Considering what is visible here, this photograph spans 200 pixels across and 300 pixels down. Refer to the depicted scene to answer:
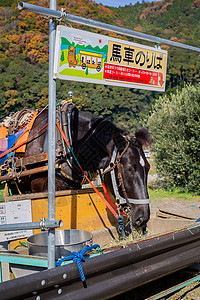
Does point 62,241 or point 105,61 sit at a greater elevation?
point 105,61

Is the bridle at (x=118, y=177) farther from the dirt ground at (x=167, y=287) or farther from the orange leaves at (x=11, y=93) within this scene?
the orange leaves at (x=11, y=93)

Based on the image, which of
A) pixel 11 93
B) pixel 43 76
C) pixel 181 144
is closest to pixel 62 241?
pixel 181 144

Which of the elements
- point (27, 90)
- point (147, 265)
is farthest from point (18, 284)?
point (27, 90)

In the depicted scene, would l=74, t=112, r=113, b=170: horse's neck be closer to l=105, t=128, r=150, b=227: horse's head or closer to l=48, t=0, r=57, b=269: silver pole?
l=105, t=128, r=150, b=227: horse's head

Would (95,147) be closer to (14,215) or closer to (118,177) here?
(118,177)

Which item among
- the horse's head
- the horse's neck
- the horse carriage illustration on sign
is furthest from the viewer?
the horse's neck

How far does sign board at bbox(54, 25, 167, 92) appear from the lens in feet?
7.69

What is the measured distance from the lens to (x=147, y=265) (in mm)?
2547

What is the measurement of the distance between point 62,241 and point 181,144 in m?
8.42

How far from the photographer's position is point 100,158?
4.01 metres

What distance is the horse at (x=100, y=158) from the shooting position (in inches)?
145

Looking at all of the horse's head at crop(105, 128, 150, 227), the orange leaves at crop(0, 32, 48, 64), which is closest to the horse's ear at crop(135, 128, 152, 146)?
the horse's head at crop(105, 128, 150, 227)

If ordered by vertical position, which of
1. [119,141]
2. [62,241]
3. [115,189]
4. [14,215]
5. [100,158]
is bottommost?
[62,241]

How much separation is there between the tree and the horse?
6983mm
